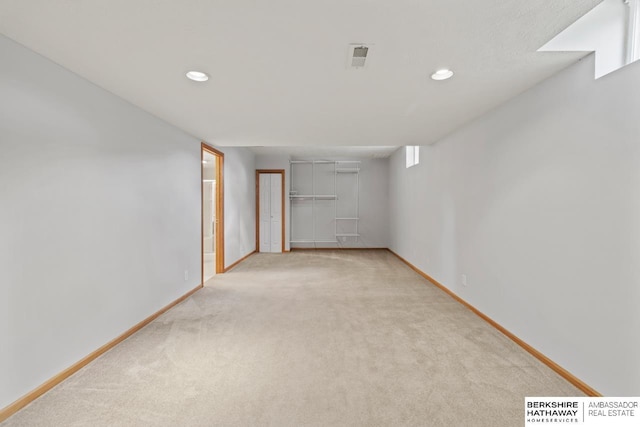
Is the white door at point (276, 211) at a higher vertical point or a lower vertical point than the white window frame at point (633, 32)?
lower

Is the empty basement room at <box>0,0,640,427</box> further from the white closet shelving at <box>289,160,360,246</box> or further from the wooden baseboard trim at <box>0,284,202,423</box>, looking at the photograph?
the white closet shelving at <box>289,160,360,246</box>

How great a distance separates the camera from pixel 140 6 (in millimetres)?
1462

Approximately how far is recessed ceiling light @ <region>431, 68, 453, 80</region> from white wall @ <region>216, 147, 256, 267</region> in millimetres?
3852

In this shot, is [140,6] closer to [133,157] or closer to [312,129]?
[133,157]

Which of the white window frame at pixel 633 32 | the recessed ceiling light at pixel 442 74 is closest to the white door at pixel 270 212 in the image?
the recessed ceiling light at pixel 442 74

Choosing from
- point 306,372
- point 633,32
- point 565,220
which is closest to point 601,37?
point 633,32

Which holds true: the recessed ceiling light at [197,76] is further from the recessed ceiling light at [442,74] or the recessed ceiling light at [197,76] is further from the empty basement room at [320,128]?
the recessed ceiling light at [442,74]

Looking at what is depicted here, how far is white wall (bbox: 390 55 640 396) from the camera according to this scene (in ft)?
5.58

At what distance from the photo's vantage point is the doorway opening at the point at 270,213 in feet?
26.0
